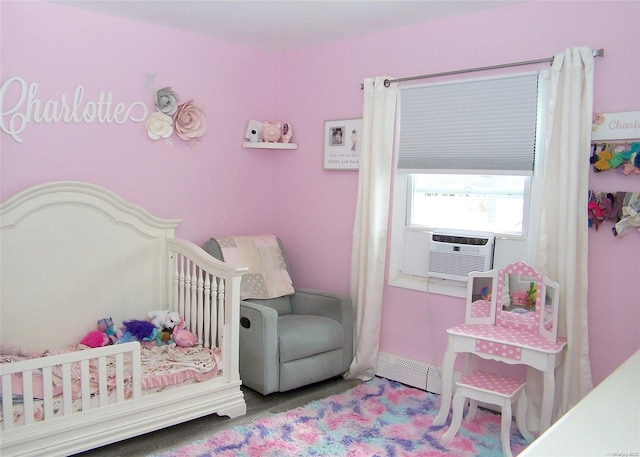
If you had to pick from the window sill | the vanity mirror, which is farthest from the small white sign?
the window sill

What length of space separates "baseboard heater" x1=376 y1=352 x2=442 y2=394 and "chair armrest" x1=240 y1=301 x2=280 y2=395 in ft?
2.48

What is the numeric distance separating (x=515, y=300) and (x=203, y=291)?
5.51ft

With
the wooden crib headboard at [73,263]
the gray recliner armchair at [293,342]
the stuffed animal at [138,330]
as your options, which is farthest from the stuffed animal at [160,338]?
the gray recliner armchair at [293,342]

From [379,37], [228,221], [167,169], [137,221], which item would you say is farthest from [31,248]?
[379,37]

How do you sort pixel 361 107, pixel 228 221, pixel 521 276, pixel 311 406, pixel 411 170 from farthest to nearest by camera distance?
pixel 228 221 → pixel 361 107 → pixel 411 170 → pixel 311 406 → pixel 521 276

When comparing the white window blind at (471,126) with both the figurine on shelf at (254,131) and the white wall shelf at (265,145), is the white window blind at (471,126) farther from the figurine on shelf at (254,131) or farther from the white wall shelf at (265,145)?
the figurine on shelf at (254,131)

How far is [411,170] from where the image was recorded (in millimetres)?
3387

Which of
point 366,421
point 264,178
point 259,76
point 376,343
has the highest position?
point 259,76

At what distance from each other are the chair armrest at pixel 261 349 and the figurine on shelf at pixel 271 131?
126 centimetres

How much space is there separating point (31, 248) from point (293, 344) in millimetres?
1431

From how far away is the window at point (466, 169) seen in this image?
295cm

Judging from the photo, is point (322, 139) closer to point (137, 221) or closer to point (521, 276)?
point (137, 221)

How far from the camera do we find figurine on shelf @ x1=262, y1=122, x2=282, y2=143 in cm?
389

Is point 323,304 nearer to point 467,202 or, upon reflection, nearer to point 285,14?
point 467,202
